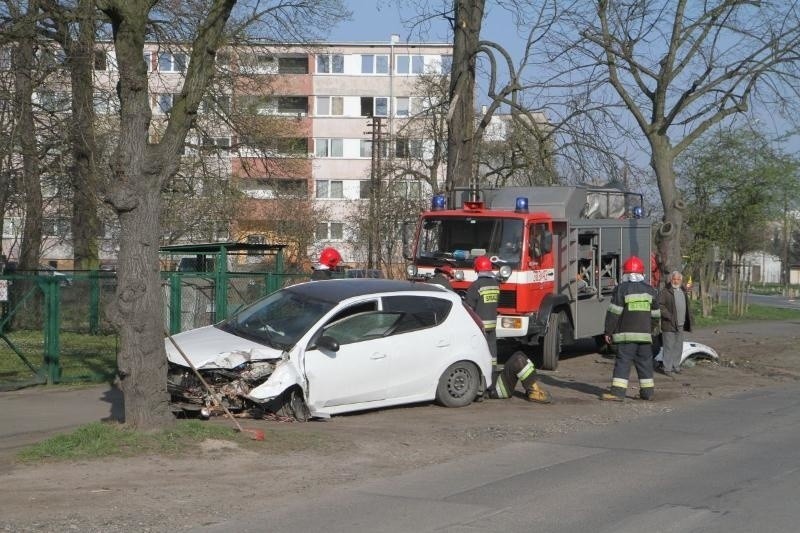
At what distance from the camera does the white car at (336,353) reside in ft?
35.2

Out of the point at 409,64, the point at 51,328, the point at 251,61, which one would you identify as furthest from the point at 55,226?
the point at 409,64

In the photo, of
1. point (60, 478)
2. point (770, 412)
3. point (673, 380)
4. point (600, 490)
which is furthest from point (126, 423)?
point (673, 380)

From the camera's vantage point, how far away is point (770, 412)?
42.3ft

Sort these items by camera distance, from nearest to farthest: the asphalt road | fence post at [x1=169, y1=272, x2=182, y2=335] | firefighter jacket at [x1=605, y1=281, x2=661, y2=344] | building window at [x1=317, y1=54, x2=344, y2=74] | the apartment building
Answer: the asphalt road < firefighter jacket at [x1=605, y1=281, x2=661, y2=344] < fence post at [x1=169, y1=272, x2=182, y2=335] < the apartment building < building window at [x1=317, y1=54, x2=344, y2=74]

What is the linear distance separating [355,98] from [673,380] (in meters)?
42.5

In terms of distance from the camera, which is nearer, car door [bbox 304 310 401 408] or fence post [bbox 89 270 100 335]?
car door [bbox 304 310 401 408]

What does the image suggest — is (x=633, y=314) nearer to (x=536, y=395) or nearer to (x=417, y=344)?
(x=536, y=395)

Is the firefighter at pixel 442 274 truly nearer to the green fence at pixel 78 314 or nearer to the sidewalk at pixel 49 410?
the green fence at pixel 78 314

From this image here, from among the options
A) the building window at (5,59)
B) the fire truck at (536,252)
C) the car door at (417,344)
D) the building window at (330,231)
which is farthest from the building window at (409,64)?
the car door at (417,344)

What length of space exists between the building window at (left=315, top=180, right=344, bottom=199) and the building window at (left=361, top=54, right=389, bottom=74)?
660 cm

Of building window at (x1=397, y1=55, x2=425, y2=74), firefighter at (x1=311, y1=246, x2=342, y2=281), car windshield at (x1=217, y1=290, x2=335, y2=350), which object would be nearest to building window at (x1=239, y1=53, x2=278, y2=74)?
firefighter at (x1=311, y1=246, x2=342, y2=281)

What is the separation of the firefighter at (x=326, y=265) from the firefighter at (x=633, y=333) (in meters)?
4.32

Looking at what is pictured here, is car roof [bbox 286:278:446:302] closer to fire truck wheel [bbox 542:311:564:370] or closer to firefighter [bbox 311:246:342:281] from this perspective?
firefighter [bbox 311:246:342:281]

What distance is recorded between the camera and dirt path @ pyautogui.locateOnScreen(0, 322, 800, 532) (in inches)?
285
